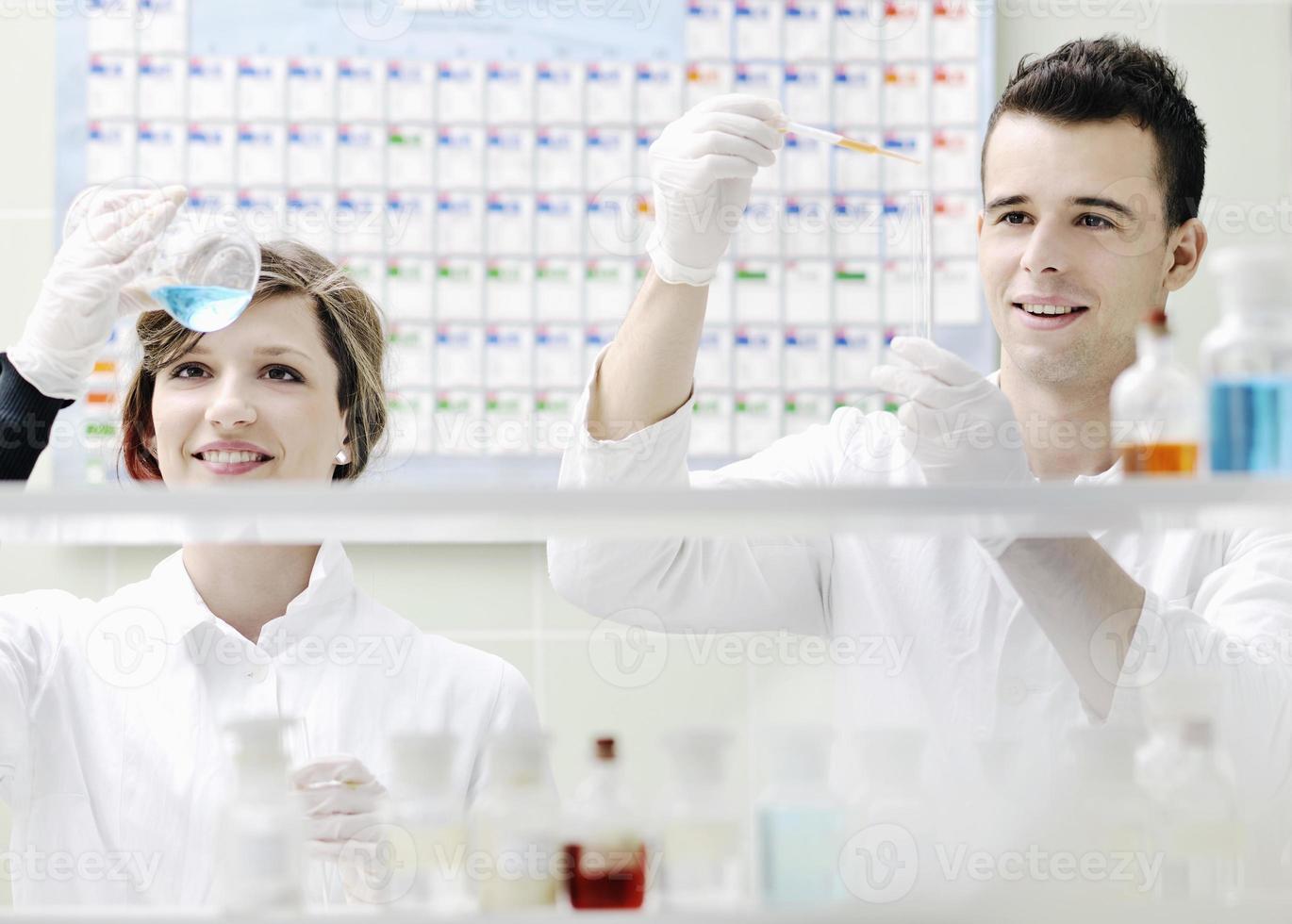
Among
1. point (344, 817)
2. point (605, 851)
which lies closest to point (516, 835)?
point (605, 851)

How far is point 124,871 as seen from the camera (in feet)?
4.44

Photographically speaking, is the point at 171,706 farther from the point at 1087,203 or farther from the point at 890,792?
the point at 1087,203

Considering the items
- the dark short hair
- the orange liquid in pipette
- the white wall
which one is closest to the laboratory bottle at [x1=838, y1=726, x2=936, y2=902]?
the orange liquid in pipette

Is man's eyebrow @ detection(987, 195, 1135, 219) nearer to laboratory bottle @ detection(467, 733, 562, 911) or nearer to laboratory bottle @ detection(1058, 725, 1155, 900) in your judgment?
laboratory bottle @ detection(1058, 725, 1155, 900)

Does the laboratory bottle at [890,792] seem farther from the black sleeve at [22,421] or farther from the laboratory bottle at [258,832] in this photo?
the black sleeve at [22,421]

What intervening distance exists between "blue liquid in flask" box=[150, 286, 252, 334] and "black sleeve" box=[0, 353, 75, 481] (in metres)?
0.15

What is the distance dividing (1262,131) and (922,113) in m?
0.61

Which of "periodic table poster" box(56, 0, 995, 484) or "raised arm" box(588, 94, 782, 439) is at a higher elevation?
"periodic table poster" box(56, 0, 995, 484)

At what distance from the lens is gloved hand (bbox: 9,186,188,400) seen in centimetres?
114

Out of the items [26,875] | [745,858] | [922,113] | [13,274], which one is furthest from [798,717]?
[13,274]

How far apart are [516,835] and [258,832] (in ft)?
0.52

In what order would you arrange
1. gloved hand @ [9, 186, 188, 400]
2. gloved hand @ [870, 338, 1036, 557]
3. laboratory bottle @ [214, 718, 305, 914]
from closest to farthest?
laboratory bottle @ [214, 718, 305, 914] → gloved hand @ [870, 338, 1036, 557] → gloved hand @ [9, 186, 188, 400]

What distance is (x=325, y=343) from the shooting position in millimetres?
1577

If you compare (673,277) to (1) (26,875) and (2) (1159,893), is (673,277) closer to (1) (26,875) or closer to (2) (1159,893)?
(2) (1159,893)
